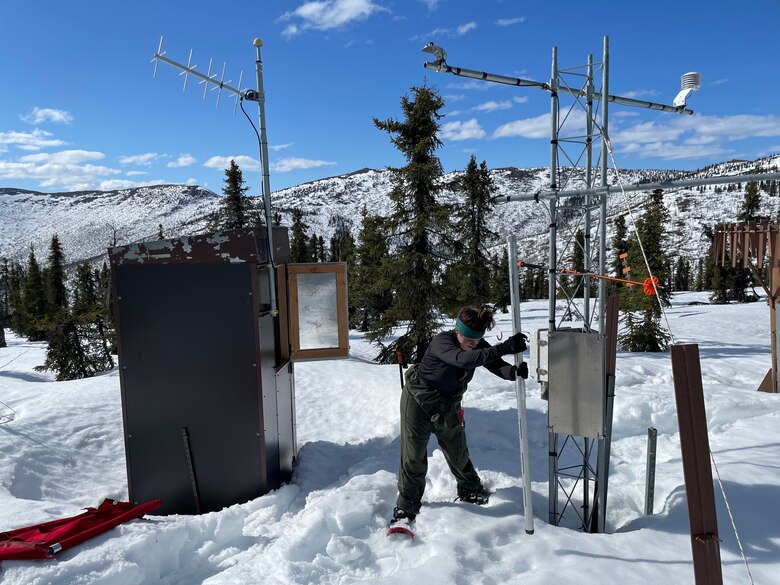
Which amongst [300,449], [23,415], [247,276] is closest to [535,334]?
[247,276]

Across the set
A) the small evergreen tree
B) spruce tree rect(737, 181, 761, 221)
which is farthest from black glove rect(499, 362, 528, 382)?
spruce tree rect(737, 181, 761, 221)

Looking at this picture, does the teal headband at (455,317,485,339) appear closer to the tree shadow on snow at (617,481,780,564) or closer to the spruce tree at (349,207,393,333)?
the tree shadow on snow at (617,481,780,564)

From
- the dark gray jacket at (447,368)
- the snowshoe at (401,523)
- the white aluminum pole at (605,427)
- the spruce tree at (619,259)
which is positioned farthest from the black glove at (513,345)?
the spruce tree at (619,259)

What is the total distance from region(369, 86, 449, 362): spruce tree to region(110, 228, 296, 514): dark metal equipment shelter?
11210 mm

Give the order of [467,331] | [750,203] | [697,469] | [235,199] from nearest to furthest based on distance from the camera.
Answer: [697,469] < [467,331] < [235,199] < [750,203]

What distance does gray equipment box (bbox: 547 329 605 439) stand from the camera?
438cm

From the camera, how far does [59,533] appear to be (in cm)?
361

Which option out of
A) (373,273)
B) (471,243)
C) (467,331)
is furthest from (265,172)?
(471,243)

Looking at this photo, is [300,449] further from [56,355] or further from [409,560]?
[56,355]

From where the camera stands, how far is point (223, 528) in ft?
14.6

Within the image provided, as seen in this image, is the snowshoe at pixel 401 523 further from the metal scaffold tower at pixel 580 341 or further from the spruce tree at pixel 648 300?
the spruce tree at pixel 648 300

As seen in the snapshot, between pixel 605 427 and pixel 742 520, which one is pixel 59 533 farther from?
pixel 742 520

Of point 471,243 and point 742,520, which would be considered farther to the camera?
point 471,243

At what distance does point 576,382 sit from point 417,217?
12.4 meters
